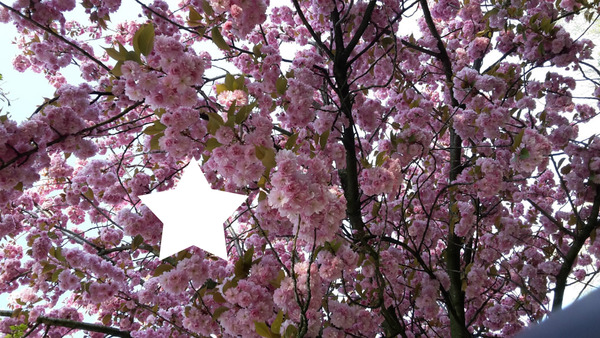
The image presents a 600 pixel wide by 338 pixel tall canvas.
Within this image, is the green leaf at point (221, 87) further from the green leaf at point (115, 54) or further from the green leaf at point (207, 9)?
the green leaf at point (207, 9)

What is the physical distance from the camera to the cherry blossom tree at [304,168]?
6.39ft

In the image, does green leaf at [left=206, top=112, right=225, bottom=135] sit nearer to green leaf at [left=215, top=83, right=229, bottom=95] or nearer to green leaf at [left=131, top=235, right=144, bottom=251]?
green leaf at [left=215, top=83, right=229, bottom=95]

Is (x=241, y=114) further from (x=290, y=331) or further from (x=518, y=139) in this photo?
(x=518, y=139)

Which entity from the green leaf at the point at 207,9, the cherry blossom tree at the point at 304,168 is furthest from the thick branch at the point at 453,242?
the green leaf at the point at 207,9

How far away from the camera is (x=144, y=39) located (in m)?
1.88

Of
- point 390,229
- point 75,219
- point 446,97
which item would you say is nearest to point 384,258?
point 390,229

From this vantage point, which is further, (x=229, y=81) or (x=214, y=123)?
(x=229, y=81)

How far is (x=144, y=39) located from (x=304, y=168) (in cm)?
93

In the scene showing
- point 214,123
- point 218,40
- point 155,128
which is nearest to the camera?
point 214,123

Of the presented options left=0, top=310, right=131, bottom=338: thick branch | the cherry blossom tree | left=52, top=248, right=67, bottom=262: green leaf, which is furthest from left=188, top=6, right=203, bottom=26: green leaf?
left=0, top=310, right=131, bottom=338: thick branch

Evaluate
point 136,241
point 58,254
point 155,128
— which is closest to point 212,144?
point 155,128

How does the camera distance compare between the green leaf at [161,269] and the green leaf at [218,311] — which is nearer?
the green leaf at [218,311]

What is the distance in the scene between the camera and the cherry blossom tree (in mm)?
1946

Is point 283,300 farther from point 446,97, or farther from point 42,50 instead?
point 42,50
